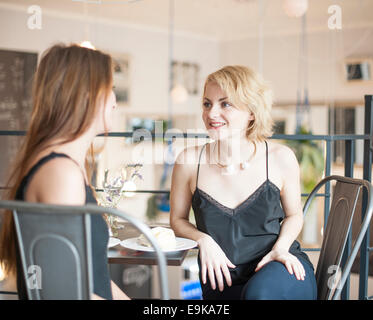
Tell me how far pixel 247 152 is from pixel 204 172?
17cm

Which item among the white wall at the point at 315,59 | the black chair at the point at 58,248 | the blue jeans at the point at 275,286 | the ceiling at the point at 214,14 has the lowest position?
the blue jeans at the point at 275,286

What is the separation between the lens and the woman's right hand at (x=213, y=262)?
56.3 inches

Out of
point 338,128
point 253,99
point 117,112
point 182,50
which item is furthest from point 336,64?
point 253,99

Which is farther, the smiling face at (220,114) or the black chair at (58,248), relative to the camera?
the smiling face at (220,114)

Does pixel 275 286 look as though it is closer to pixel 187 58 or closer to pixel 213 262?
pixel 213 262

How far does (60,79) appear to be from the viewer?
1.10 metres

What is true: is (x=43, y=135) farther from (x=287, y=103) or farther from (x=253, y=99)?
(x=287, y=103)

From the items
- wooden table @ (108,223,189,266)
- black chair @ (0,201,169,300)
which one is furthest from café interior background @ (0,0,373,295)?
black chair @ (0,201,169,300)

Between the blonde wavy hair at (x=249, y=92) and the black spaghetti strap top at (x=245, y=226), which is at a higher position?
the blonde wavy hair at (x=249, y=92)

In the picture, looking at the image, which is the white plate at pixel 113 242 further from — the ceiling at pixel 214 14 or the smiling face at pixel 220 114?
the ceiling at pixel 214 14

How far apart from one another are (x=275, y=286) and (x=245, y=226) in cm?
26

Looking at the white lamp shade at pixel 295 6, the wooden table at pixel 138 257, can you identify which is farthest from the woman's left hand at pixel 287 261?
the white lamp shade at pixel 295 6

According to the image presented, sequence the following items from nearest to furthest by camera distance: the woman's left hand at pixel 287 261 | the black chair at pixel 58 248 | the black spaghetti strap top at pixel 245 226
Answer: the black chair at pixel 58 248, the woman's left hand at pixel 287 261, the black spaghetti strap top at pixel 245 226

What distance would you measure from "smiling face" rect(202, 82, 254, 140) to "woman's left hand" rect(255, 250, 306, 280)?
17.2 inches
